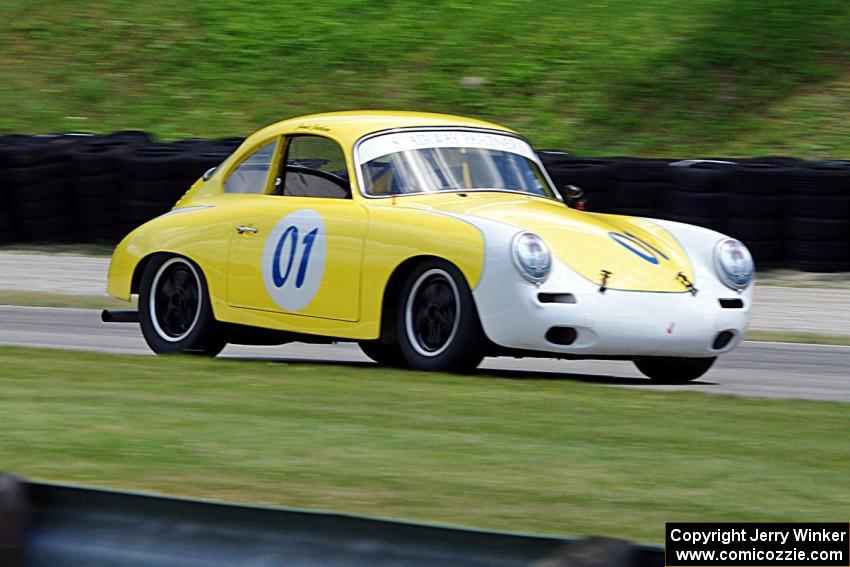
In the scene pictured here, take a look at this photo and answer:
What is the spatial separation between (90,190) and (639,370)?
949cm


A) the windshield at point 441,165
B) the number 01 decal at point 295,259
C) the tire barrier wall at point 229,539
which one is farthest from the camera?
the windshield at point 441,165

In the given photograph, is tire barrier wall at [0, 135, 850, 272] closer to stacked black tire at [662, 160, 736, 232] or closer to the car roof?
stacked black tire at [662, 160, 736, 232]

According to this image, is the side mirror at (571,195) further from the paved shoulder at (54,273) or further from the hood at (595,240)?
the paved shoulder at (54,273)

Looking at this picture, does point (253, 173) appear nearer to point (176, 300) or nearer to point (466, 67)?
point (176, 300)

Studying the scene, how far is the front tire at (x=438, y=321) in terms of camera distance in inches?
305

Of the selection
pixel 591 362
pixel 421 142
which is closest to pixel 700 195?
pixel 591 362

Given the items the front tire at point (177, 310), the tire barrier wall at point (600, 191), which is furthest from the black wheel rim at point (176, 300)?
the tire barrier wall at point (600, 191)

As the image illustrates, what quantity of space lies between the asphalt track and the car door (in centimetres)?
61

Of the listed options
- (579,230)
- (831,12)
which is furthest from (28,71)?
(579,230)

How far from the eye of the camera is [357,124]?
8.88 metres

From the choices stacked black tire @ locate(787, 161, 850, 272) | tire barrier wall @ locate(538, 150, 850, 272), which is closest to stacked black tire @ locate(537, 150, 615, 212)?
tire barrier wall @ locate(538, 150, 850, 272)

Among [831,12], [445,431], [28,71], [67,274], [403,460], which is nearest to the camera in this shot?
[403,460]

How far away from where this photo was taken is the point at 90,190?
55.3 ft

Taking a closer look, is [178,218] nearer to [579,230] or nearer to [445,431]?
[579,230]
